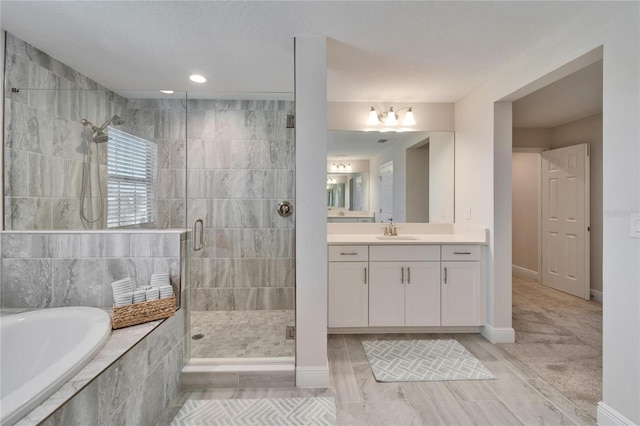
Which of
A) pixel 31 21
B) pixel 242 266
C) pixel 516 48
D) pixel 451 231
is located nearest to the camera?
pixel 31 21

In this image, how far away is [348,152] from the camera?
3.34m

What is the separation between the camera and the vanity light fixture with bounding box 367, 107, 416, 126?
3195 millimetres

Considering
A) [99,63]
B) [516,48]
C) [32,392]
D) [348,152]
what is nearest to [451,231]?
[348,152]

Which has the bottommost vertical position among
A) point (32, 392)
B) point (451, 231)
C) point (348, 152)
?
point (32, 392)

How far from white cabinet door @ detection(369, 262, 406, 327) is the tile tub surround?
1552mm

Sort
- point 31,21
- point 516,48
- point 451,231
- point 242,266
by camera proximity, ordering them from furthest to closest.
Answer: point 451,231 < point 242,266 < point 516,48 < point 31,21

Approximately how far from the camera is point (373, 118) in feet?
10.5

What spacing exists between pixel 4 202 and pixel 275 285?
6.60 ft

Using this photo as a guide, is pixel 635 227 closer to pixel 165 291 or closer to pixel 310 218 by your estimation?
pixel 310 218

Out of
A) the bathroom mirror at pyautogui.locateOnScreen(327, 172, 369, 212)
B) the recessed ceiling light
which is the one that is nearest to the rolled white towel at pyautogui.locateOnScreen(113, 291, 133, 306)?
A: the recessed ceiling light

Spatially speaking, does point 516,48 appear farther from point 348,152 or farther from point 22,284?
point 22,284

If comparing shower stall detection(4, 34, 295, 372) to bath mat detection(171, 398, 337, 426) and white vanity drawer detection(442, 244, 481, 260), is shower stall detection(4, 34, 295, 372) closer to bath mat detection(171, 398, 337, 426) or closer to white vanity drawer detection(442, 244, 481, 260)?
bath mat detection(171, 398, 337, 426)

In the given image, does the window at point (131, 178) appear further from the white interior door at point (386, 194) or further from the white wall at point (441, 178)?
the white wall at point (441, 178)

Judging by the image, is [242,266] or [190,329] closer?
[190,329]
